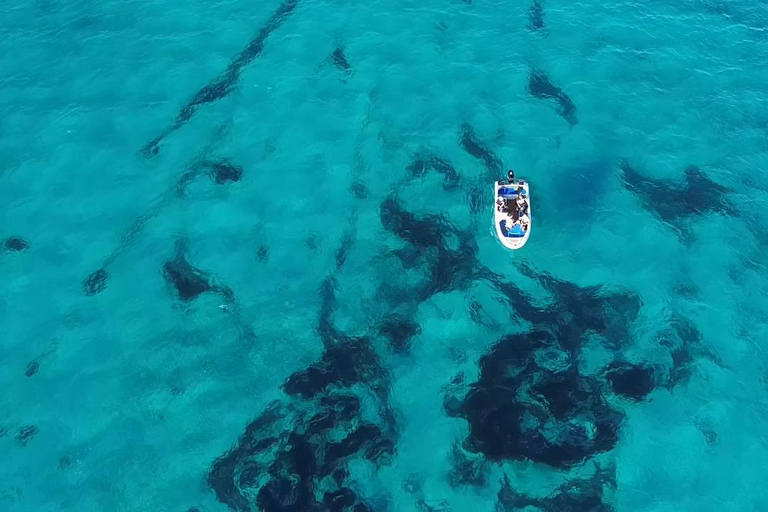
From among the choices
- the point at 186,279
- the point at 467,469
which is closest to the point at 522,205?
the point at 467,469

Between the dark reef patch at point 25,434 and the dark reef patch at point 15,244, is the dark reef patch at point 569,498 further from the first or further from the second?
the dark reef patch at point 15,244

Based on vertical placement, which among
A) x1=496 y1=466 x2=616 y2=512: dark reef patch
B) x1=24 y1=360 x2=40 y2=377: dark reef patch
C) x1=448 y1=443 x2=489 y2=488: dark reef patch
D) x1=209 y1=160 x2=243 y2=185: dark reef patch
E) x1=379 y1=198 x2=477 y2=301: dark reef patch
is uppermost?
x1=209 y1=160 x2=243 y2=185: dark reef patch

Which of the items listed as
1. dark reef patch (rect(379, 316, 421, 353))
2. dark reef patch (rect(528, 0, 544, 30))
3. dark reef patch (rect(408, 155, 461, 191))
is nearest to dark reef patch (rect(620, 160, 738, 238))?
dark reef patch (rect(408, 155, 461, 191))

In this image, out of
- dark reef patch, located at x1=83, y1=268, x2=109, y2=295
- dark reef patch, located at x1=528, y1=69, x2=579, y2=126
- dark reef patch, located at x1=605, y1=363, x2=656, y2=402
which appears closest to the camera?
dark reef patch, located at x1=605, y1=363, x2=656, y2=402

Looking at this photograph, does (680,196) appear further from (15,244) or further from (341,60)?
(15,244)

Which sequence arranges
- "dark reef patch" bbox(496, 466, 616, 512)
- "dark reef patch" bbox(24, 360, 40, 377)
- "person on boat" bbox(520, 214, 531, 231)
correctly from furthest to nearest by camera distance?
"person on boat" bbox(520, 214, 531, 231)
"dark reef patch" bbox(24, 360, 40, 377)
"dark reef patch" bbox(496, 466, 616, 512)

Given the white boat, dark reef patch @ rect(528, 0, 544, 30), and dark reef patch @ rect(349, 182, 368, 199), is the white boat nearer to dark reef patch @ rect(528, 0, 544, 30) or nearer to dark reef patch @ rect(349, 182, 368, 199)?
dark reef patch @ rect(349, 182, 368, 199)

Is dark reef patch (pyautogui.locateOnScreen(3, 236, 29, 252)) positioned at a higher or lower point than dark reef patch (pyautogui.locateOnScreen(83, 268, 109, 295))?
higher
